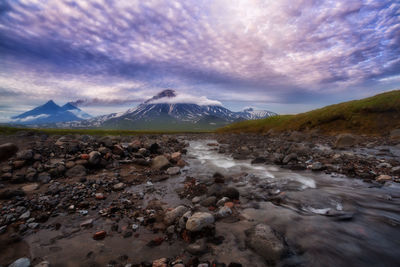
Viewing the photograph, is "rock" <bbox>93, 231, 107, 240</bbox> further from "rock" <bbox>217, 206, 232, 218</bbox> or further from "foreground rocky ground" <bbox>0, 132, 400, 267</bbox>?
"rock" <bbox>217, 206, 232, 218</bbox>

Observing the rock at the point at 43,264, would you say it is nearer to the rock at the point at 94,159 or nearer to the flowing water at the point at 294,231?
the flowing water at the point at 294,231

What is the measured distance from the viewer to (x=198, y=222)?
5.31 m

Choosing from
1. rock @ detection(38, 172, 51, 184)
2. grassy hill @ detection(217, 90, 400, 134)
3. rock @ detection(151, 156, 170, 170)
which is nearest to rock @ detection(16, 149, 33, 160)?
rock @ detection(38, 172, 51, 184)

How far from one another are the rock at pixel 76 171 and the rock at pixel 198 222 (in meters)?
8.76

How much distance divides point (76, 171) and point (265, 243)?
1145cm

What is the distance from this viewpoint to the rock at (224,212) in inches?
256

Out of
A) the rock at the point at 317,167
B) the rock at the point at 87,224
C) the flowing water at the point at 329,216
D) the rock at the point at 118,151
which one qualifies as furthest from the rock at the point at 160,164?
the rock at the point at 317,167

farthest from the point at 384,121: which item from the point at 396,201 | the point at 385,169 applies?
the point at 396,201

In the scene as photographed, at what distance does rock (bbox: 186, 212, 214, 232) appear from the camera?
5.24 metres

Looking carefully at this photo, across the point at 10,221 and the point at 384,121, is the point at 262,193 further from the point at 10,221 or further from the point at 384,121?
the point at 384,121

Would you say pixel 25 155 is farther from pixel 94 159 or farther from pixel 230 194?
pixel 230 194

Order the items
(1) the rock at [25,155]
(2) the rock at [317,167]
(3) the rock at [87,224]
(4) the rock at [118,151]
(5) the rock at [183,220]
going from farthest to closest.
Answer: (4) the rock at [118,151] < (2) the rock at [317,167] < (1) the rock at [25,155] < (3) the rock at [87,224] < (5) the rock at [183,220]

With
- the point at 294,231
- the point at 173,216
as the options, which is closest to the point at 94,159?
the point at 173,216

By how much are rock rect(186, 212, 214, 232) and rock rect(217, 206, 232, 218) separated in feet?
3.29
